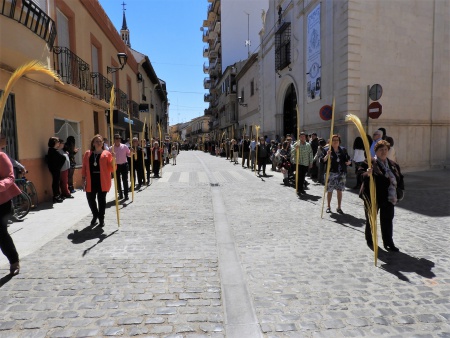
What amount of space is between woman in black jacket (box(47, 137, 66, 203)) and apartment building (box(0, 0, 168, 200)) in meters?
0.28

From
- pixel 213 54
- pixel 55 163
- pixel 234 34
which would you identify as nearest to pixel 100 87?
pixel 55 163

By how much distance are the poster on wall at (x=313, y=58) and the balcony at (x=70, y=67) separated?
10161 mm

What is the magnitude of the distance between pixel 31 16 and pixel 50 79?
1.87 m

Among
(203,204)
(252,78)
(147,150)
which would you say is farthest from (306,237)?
(252,78)

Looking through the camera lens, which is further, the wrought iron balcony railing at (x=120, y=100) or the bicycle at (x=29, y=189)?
the wrought iron balcony railing at (x=120, y=100)

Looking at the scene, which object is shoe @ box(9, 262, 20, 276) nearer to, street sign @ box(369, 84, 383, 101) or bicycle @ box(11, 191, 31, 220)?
bicycle @ box(11, 191, 31, 220)

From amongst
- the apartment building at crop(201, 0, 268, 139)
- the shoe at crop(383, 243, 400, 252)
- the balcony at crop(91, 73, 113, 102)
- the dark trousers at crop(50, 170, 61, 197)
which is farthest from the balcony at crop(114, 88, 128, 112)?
the apartment building at crop(201, 0, 268, 139)

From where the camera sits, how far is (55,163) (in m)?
8.76

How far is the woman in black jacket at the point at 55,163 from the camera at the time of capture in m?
8.75

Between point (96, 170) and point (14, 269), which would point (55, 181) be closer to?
point (96, 170)

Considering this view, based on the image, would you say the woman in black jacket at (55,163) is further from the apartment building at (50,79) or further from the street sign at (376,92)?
the street sign at (376,92)

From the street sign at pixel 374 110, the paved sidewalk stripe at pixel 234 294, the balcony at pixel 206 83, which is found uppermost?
the balcony at pixel 206 83

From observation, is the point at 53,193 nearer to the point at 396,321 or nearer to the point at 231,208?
the point at 231,208

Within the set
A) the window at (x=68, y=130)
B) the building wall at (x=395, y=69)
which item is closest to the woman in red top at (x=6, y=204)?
the window at (x=68, y=130)
